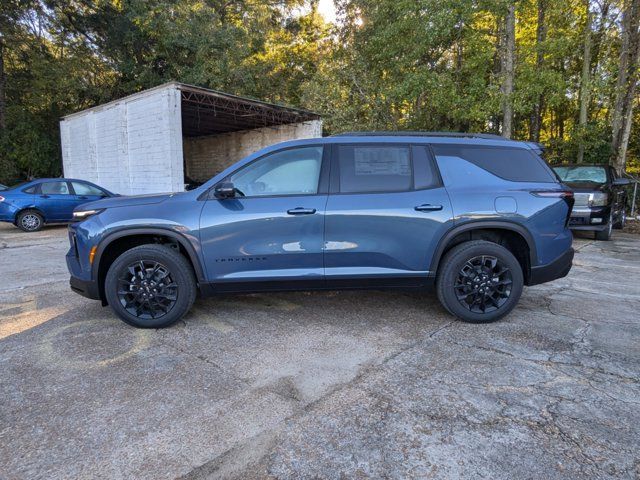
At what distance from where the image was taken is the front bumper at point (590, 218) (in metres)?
8.38

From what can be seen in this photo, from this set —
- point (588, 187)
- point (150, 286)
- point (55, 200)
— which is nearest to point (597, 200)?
point (588, 187)

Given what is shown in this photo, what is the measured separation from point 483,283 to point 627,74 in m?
12.8

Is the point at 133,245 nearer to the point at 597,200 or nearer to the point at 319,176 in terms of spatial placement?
the point at 319,176

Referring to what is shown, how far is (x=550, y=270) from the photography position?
383 cm

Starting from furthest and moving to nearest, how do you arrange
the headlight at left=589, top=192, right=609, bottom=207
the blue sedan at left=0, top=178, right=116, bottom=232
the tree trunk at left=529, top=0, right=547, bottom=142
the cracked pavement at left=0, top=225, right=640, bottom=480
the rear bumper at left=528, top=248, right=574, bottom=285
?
1. the tree trunk at left=529, top=0, right=547, bottom=142
2. the blue sedan at left=0, top=178, right=116, bottom=232
3. the headlight at left=589, top=192, right=609, bottom=207
4. the rear bumper at left=528, top=248, right=574, bottom=285
5. the cracked pavement at left=0, top=225, right=640, bottom=480

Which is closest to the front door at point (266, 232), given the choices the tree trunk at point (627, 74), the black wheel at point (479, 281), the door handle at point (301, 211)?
the door handle at point (301, 211)

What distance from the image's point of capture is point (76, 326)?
3.86m

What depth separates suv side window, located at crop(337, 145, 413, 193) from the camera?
3.73 meters

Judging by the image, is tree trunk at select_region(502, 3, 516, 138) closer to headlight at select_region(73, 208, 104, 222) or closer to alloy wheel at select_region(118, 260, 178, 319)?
alloy wheel at select_region(118, 260, 178, 319)

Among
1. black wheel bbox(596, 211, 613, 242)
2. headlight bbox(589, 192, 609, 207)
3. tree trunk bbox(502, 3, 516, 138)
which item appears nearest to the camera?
headlight bbox(589, 192, 609, 207)

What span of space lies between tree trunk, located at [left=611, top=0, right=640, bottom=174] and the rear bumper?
1139 cm

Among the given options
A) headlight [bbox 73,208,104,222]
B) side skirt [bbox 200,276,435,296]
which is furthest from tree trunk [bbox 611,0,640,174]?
headlight [bbox 73,208,104,222]

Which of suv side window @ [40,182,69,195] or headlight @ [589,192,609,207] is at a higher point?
suv side window @ [40,182,69,195]

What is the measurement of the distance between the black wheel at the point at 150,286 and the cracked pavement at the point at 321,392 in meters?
0.19
